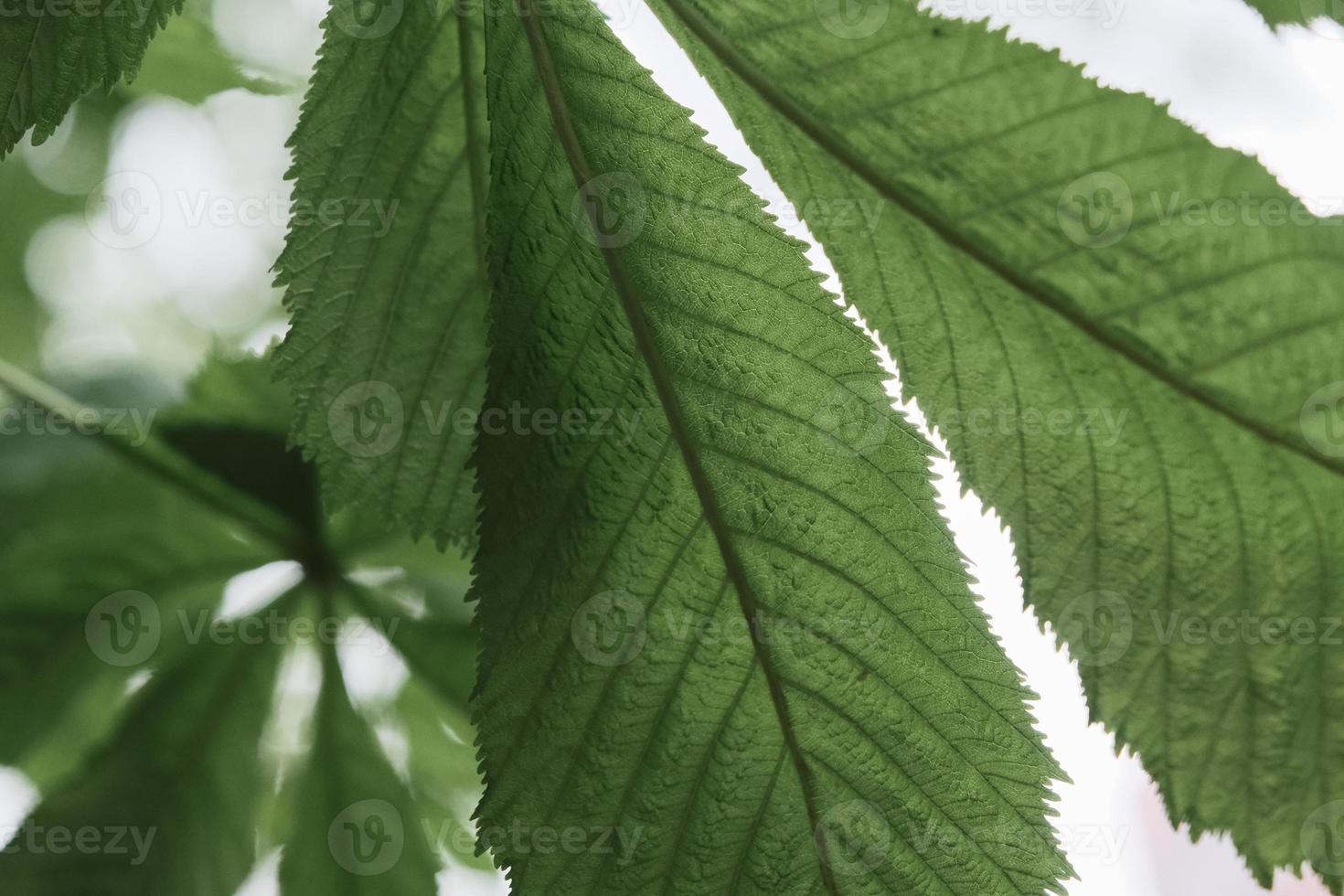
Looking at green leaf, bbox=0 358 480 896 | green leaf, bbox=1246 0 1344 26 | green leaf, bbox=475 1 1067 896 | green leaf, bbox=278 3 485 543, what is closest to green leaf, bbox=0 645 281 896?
green leaf, bbox=0 358 480 896

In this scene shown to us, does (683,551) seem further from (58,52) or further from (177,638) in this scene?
(177,638)

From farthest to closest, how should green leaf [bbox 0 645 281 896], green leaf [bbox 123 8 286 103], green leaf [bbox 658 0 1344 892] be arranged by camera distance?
1. green leaf [bbox 123 8 286 103]
2. green leaf [bbox 0 645 281 896]
3. green leaf [bbox 658 0 1344 892]

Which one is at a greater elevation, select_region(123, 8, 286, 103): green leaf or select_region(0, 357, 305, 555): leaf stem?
select_region(123, 8, 286, 103): green leaf

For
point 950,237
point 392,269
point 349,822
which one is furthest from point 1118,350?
point 349,822

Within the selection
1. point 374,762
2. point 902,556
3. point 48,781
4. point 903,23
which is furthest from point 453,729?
point 903,23

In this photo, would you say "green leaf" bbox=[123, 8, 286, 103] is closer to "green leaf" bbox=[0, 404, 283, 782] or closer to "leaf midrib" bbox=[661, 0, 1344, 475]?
"green leaf" bbox=[0, 404, 283, 782]

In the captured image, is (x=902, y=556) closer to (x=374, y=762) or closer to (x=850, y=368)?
(x=850, y=368)

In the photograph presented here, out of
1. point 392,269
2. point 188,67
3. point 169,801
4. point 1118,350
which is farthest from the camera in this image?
point 188,67
